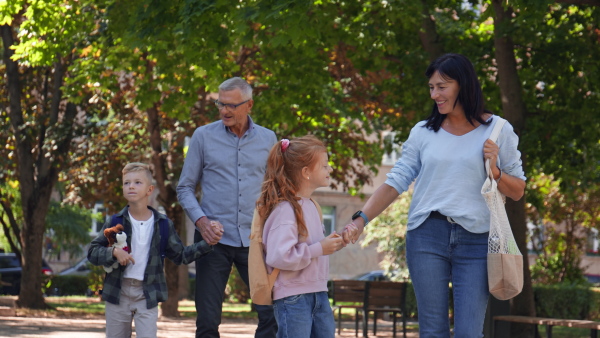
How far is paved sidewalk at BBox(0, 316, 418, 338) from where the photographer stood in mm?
15213

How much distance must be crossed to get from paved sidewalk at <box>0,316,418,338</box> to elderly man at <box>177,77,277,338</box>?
26.3 feet

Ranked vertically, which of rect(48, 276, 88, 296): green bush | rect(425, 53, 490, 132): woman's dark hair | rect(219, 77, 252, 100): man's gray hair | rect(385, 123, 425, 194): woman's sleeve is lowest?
rect(385, 123, 425, 194): woman's sleeve

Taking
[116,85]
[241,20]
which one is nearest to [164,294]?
[241,20]

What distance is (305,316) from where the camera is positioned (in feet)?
16.8

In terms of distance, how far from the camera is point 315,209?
535 cm

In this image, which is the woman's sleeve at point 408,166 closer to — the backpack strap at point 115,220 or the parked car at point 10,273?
the backpack strap at point 115,220

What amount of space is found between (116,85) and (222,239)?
13.5 m

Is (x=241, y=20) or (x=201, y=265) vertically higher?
(x=241, y=20)

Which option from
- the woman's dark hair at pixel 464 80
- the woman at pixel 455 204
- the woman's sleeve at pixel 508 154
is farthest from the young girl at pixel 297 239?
the woman's sleeve at pixel 508 154

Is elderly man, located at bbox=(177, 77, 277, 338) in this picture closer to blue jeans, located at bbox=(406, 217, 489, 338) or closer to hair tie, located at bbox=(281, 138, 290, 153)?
hair tie, located at bbox=(281, 138, 290, 153)

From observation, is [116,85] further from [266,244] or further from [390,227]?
[266,244]

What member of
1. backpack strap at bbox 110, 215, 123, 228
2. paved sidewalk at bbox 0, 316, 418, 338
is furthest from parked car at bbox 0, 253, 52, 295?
backpack strap at bbox 110, 215, 123, 228

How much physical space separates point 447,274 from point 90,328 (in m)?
12.9

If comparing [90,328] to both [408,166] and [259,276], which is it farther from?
[259,276]
